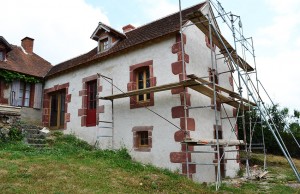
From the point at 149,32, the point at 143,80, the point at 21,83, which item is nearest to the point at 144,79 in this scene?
the point at 143,80

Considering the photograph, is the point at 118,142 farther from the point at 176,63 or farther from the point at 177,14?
the point at 177,14

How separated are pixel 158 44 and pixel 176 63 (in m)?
1.19

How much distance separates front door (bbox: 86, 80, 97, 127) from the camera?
12.1m

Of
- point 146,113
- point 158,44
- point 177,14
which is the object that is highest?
point 177,14

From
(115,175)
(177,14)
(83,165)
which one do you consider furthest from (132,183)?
(177,14)

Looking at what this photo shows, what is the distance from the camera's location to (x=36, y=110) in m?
14.7

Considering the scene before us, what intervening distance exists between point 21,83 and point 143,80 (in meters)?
7.71

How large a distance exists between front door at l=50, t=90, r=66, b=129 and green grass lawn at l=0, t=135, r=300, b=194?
4457 millimetres

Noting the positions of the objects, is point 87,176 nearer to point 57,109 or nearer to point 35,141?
point 35,141

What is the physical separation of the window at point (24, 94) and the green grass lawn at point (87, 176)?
199 inches

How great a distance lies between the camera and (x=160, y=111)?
9344mm

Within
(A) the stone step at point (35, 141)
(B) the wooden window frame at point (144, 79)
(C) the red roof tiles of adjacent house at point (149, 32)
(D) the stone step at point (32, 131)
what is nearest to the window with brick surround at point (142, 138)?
(B) the wooden window frame at point (144, 79)

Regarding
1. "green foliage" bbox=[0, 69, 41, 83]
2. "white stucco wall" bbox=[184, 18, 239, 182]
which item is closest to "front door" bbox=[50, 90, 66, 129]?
"green foliage" bbox=[0, 69, 41, 83]

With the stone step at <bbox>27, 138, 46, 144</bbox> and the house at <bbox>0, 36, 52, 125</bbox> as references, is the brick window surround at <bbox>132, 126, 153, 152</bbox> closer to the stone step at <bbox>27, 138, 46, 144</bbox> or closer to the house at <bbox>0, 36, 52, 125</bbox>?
the stone step at <bbox>27, 138, 46, 144</bbox>
